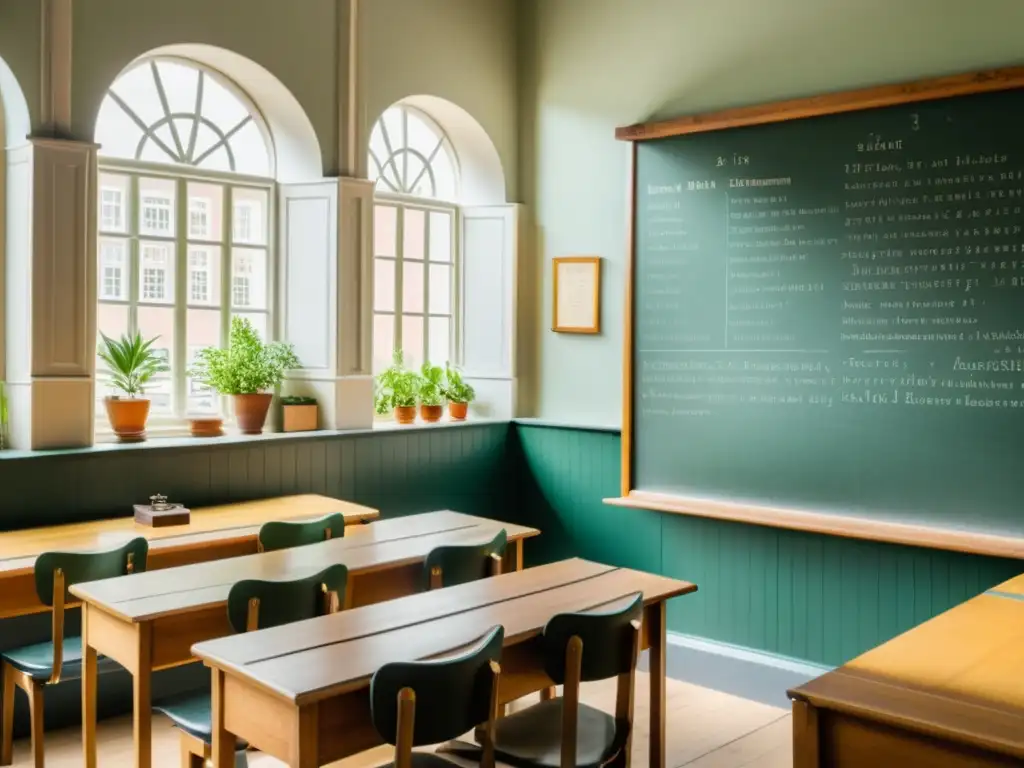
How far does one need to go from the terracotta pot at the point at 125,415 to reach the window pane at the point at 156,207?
0.87 meters

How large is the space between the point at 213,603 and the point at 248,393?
2.19 m

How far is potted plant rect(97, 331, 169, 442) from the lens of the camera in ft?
14.9

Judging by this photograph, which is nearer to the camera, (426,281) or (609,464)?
(609,464)

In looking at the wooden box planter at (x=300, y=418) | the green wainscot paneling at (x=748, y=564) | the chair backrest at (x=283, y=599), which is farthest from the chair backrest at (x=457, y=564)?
the wooden box planter at (x=300, y=418)

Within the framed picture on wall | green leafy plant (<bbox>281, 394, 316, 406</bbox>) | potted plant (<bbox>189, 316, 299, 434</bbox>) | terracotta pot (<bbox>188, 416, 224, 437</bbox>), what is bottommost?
terracotta pot (<bbox>188, 416, 224, 437</bbox>)

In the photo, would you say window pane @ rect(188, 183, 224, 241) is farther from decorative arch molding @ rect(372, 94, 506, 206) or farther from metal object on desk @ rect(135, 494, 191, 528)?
metal object on desk @ rect(135, 494, 191, 528)

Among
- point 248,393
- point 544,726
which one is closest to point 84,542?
point 248,393

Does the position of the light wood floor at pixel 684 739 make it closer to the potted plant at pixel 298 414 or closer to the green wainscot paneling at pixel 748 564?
the green wainscot paneling at pixel 748 564

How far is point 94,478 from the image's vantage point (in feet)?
14.0

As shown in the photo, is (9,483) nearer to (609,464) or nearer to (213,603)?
(213,603)

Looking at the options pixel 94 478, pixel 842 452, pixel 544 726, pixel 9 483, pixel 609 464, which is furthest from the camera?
pixel 609 464

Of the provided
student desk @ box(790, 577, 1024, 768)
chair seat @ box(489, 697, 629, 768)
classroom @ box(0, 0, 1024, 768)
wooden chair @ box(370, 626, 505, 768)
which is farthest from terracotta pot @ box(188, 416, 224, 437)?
student desk @ box(790, 577, 1024, 768)

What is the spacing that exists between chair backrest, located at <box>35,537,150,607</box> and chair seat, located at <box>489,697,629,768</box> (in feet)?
4.61

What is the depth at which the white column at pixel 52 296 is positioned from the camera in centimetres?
416
